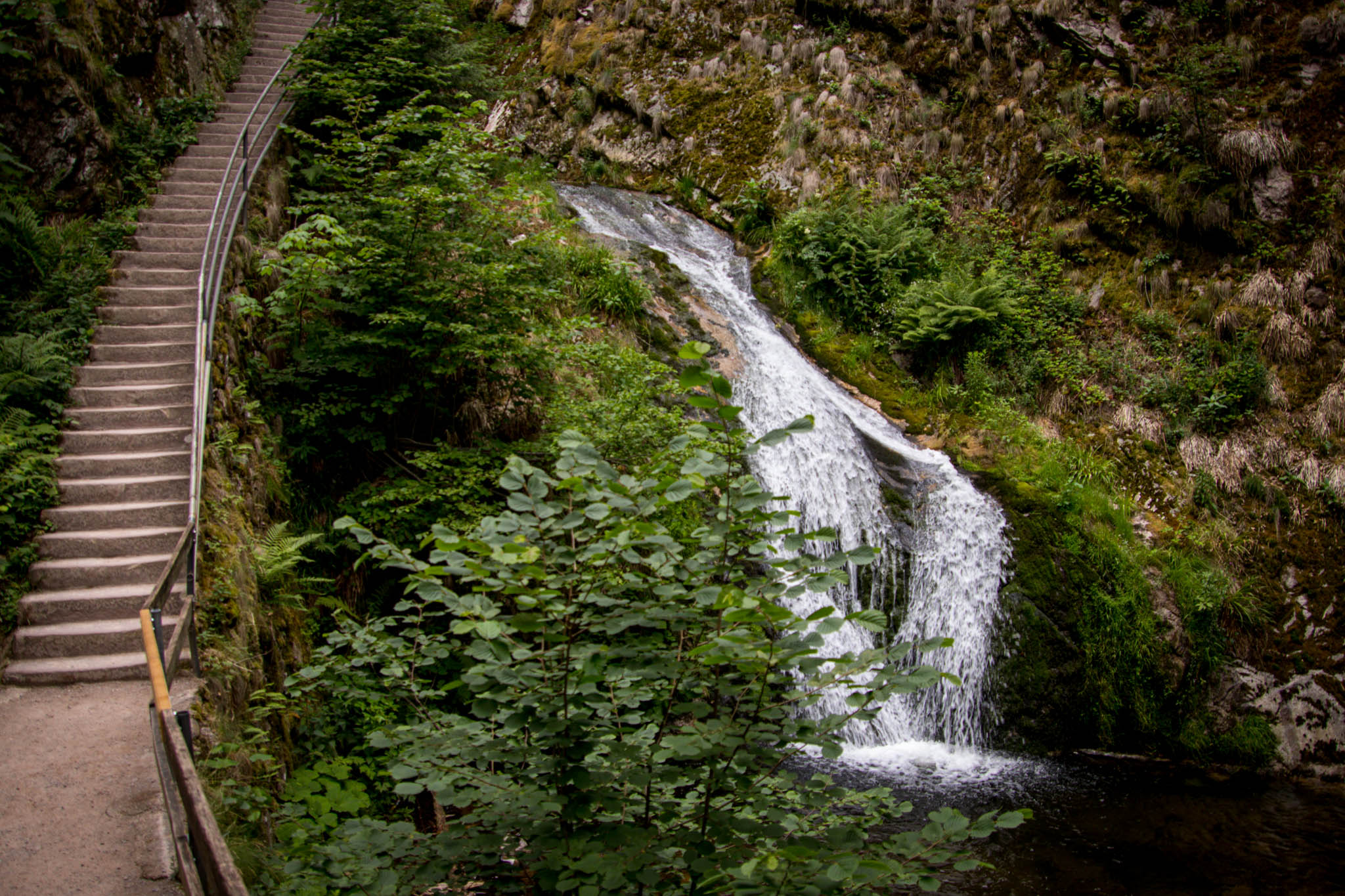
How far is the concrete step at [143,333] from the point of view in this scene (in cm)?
764

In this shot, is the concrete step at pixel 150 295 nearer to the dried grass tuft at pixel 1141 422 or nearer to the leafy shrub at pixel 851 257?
the leafy shrub at pixel 851 257

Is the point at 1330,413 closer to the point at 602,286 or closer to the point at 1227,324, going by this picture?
the point at 1227,324

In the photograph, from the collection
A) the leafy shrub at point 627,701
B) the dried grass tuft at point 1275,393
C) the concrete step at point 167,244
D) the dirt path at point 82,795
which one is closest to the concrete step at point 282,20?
the concrete step at point 167,244

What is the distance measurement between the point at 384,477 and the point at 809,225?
355 inches

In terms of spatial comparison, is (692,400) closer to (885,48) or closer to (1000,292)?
(1000,292)

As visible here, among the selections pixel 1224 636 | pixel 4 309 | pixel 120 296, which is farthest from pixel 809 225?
pixel 4 309

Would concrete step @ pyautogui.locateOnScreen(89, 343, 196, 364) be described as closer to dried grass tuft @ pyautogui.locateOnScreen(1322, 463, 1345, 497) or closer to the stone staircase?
the stone staircase

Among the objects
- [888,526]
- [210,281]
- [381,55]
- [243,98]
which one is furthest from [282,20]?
[888,526]

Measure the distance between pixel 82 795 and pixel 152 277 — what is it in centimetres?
648

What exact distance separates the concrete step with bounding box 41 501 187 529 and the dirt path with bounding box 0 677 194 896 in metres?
1.50

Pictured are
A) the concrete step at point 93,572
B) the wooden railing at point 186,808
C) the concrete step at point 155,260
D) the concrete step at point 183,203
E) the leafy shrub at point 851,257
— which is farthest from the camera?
the leafy shrub at point 851,257

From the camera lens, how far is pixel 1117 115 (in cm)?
1389

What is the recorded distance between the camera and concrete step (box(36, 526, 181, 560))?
227 inches

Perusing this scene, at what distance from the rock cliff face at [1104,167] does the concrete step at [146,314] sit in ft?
33.2
